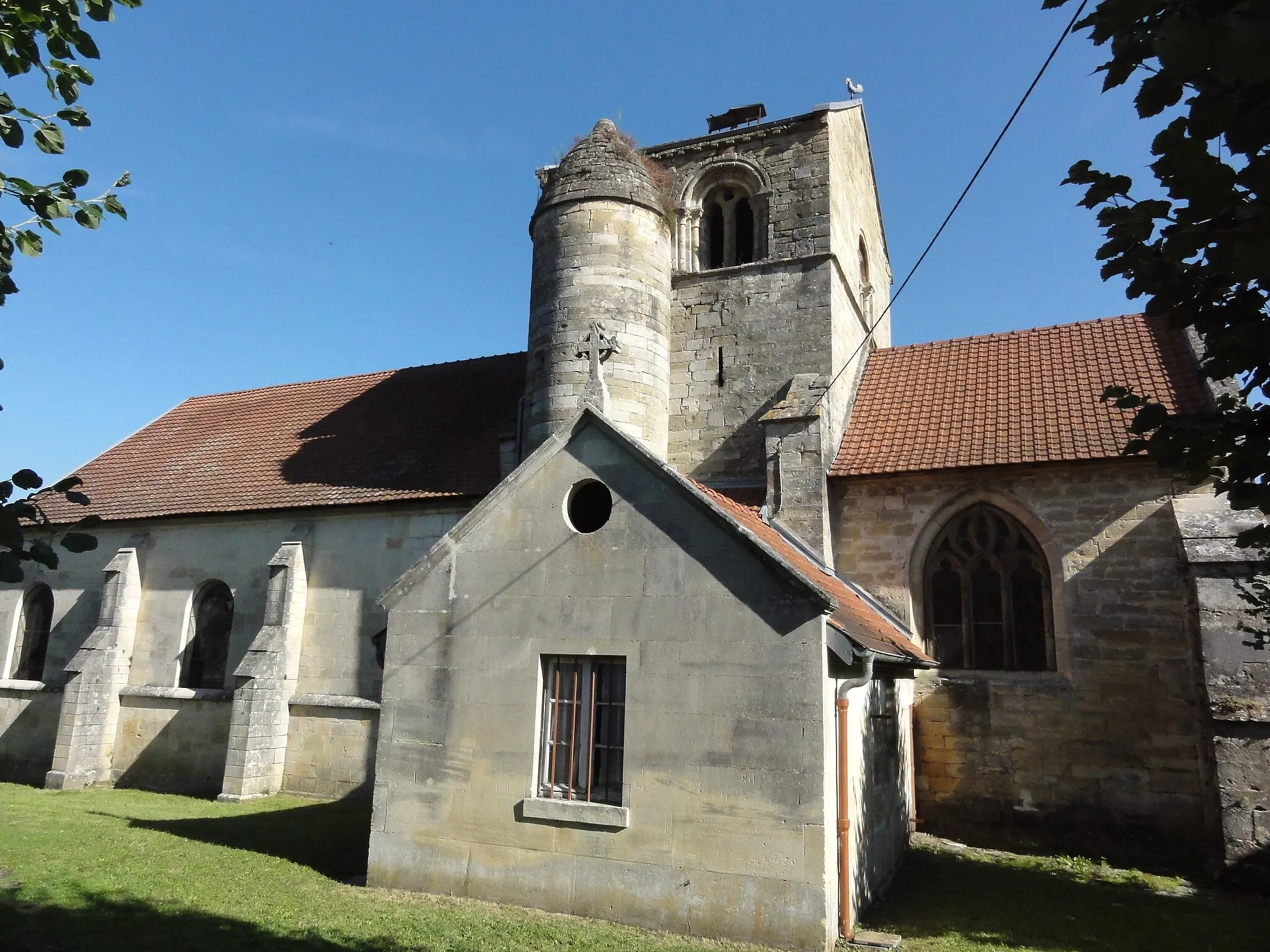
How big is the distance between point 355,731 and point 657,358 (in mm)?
8308

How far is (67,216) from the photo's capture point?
470 centimetres

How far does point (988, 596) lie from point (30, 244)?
40.6 ft

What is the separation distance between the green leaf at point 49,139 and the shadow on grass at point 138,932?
20.0ft

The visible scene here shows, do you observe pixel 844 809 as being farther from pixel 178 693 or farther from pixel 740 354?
pixel 178 693

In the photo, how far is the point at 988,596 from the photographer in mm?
12984

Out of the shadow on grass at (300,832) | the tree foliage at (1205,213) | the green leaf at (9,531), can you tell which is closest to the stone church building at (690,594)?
the shadow on grass at (300,832)

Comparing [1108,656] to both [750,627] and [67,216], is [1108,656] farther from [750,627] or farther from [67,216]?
[67,216]

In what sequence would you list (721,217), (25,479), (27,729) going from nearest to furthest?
1. (25,479)
2. (721,217)
3. (27,729)

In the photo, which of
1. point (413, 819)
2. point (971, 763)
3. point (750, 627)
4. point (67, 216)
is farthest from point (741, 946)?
point (67, 216)

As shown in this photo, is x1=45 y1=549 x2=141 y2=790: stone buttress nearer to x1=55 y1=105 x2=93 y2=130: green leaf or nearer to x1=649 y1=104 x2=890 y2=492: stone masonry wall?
x1=649 y1=104 x2=890 y2=492: stone masonry wall

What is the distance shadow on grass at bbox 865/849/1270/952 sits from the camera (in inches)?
313

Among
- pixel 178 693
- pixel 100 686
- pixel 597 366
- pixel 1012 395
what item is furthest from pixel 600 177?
pixel 100 686

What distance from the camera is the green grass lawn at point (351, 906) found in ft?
24.2

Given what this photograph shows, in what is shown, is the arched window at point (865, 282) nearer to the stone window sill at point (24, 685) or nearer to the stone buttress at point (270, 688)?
the stone buttress at point (270, 688)
